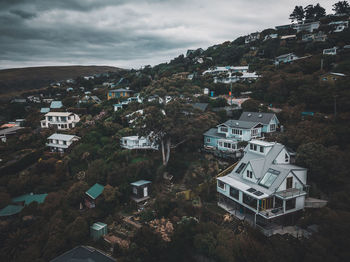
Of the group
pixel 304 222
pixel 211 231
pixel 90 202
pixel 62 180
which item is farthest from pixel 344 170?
pixel 62 180

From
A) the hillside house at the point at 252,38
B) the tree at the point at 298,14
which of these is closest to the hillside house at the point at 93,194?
the hillside house at the point at 252,38

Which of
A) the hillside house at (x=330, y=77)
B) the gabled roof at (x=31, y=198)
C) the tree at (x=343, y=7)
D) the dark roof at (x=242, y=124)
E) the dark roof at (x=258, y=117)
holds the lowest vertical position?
the gabled roof at (x=31, y=198)

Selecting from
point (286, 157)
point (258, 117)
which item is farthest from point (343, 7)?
point (286, 157)

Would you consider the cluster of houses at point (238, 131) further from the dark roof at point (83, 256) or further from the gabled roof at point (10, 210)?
the gabled roof at point (10, 210)

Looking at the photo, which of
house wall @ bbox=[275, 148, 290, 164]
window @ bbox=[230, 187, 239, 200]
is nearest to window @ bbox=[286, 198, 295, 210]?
house wall @ bbox=[275, 148, 290, 164]

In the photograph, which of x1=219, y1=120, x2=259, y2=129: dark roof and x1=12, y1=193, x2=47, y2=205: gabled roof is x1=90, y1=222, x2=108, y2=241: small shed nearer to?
x1=12, y1=193, x2=47, y2=205: gabled roof

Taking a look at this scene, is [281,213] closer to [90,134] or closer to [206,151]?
[206,151]

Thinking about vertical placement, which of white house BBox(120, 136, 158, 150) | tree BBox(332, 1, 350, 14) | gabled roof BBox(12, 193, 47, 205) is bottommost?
gabled roof BBox(12, 193, 47, 205)
